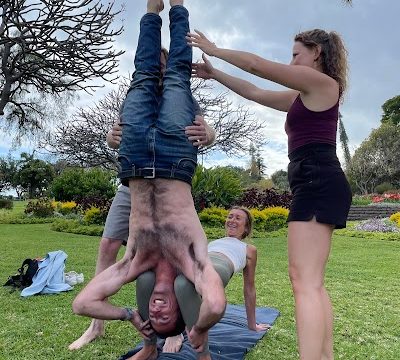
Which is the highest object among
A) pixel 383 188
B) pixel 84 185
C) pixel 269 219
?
pixel 383 188

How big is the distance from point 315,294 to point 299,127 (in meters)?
0.95

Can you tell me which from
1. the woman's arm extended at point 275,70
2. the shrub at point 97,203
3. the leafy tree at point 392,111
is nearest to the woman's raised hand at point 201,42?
the woman's arm extended at point 275,70

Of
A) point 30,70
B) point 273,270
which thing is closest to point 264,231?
point 273,270

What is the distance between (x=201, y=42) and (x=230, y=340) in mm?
2288

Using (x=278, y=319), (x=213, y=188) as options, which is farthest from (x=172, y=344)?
(x=213, y=188)

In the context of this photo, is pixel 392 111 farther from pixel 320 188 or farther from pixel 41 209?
pixel 320 188

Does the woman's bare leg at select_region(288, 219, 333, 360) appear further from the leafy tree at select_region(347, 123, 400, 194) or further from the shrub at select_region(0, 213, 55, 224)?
the leafy tree at select_region(347, 123, 400, 194)

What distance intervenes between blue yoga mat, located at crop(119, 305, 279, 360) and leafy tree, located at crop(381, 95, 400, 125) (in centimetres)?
4222

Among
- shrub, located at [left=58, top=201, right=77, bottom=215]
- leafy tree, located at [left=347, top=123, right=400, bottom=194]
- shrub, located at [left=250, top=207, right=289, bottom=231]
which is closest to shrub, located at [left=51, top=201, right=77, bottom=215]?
shrub, located at [left=58, top=201, right=77, bottom=215]

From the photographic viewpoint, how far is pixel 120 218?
3523 mm

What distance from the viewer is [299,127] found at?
2.59 metres

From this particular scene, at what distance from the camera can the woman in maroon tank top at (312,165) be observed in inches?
93.7

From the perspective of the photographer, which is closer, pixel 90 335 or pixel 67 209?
pixel 90 335

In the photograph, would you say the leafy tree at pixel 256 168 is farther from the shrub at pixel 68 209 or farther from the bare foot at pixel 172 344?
the bare foot at pixel 172 344
